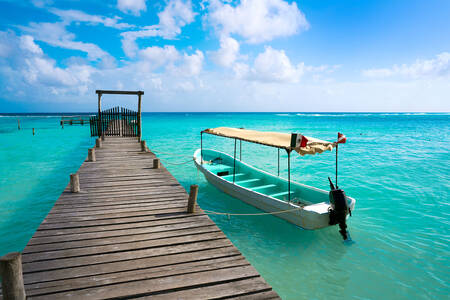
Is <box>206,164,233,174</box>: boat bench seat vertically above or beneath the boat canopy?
beneath

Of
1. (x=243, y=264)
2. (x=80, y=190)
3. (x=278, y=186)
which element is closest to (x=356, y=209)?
(x=278, y=186)

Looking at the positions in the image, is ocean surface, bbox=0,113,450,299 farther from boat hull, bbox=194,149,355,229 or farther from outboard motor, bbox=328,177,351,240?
outboard motor, bbox=328,177,351,240

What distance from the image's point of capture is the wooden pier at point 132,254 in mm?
3721

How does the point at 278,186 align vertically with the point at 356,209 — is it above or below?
above

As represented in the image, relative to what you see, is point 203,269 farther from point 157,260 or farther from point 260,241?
point 260,241

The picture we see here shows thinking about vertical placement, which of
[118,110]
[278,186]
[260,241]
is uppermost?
[118,110]

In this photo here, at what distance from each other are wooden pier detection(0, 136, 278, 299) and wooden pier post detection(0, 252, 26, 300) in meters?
0.44

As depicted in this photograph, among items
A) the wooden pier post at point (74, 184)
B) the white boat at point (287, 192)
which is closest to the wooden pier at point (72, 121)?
the white boat at point (287, 192)

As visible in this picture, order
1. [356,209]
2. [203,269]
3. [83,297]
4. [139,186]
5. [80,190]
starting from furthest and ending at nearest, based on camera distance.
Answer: [356,209], [139,186], [80,190], [203,269], [83,297]

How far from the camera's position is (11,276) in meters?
3.07

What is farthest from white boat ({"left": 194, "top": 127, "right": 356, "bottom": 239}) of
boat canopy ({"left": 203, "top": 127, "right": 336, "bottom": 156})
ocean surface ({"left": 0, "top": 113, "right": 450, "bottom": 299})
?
ocean surface ({"left": 0, "top": 113, "right": 450, "bottom": 299})

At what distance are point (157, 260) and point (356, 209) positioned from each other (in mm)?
9606

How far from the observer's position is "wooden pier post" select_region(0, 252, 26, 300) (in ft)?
9.84

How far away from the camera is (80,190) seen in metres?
8.09
